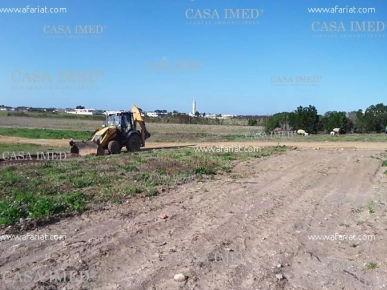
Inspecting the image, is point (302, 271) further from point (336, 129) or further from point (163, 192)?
point (336, 129)

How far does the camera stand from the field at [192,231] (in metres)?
4.58

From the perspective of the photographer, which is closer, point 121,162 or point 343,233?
point 343,233

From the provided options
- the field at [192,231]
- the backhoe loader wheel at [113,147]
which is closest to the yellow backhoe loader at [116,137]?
the backhoe loader wheel at [113,147]

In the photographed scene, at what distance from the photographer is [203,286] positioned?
14.1 ft

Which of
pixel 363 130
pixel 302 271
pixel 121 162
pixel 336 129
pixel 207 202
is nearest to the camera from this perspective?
pixel 302 271

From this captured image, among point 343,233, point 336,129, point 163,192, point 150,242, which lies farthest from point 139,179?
point 336,129

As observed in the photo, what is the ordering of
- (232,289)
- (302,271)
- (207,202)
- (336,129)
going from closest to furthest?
(232,289), (302,271), (207,202), (336,129)

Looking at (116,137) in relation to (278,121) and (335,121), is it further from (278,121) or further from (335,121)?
(335,121)

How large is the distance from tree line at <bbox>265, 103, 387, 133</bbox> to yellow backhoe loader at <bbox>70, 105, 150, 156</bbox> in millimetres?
21441

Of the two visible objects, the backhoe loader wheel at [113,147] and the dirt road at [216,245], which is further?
the backhoe loader wheel at [113,147]

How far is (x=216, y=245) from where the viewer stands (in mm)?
5559

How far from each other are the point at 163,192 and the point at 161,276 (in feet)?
15.5

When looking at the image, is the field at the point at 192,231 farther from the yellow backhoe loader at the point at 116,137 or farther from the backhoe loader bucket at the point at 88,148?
the yellow backhoe loader at the point at 116,137

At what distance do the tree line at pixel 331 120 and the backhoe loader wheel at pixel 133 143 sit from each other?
2199 centimetres
